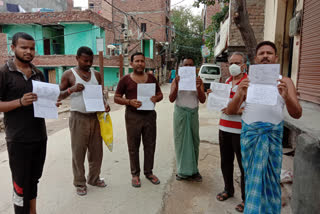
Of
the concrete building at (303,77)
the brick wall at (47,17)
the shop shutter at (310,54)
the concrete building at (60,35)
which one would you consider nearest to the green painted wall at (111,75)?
the concrete building at (60,35)

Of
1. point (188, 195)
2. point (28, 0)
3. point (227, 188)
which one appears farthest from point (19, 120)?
point (28, 0)

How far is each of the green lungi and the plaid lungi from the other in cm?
121

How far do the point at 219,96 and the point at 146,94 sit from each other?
100cm

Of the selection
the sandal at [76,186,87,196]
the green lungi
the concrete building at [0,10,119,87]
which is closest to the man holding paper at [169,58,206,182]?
the green lungi

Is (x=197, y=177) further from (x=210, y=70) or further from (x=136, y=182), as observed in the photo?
(x=210, y=70)

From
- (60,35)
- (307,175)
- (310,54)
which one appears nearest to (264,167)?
(307,175)

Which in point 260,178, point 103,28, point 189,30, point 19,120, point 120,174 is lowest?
point 120,174

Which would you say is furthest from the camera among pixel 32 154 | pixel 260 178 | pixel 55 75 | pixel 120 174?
pixel 55 75

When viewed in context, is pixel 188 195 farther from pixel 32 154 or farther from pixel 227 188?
pixel 32 154

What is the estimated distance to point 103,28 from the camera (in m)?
20.0

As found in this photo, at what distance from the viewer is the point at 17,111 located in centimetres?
204

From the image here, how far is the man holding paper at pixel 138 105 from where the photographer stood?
309cm

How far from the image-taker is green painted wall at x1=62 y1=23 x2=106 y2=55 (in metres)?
18.8

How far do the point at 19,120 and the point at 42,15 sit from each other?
63.5 feet
